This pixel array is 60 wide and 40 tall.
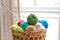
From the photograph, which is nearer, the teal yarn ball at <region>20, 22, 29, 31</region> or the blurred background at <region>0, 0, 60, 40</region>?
the teal yarn ball at <region>20, 22, 29, 31</region>

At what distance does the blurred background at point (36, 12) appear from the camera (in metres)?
1.30

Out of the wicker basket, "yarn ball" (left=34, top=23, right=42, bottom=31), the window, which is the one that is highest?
the window

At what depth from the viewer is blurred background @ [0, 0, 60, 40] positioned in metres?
1.30

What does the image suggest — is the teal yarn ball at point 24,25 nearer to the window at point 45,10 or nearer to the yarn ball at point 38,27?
the yarn ball at point 38,27

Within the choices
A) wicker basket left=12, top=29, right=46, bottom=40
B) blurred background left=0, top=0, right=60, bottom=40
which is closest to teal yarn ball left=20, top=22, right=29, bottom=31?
wicker basket left=12, top=29, right=46, bottom=40

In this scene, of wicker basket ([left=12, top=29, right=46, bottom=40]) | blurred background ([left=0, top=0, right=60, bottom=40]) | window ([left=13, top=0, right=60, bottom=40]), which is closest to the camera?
wicker basket ([left=12, top=29, right=46, bottom=40])

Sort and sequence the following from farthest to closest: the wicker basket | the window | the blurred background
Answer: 1. the window
2. the blurred background
3. the wicker basket

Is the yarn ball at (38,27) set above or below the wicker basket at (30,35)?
above

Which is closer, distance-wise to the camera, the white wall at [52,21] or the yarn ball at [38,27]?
the yarn ball at [38,27]

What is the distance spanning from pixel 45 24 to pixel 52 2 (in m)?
0.43

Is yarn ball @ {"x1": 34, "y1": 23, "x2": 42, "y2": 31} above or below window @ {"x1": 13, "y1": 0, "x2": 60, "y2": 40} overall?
below

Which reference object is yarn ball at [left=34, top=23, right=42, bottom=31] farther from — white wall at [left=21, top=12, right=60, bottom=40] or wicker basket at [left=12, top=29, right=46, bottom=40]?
white wall at [left=21, top=12, right=60, bottom=40]

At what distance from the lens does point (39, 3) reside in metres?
1.42

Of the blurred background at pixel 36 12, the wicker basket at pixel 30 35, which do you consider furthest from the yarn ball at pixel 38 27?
the blurred background at pixel 36 12
